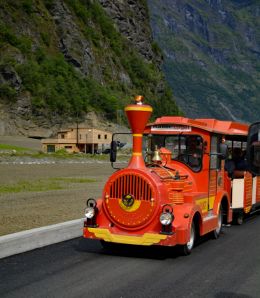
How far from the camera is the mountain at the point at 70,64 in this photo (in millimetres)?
87312

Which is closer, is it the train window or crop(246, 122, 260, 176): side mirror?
crop(246, 122, 260, 176): side mirror

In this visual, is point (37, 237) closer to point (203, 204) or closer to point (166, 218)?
point (166, 218)

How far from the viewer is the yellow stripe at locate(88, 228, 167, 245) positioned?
32.7 ft

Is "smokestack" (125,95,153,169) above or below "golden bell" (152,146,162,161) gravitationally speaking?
above

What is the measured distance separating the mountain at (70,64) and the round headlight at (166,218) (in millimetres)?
72283

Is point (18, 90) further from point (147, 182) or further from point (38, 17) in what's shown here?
point (147, 182)

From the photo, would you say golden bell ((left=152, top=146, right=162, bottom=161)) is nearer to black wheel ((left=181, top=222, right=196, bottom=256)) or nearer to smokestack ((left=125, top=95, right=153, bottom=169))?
smokestack ((left=125, top=95, right=153, bottom=169))

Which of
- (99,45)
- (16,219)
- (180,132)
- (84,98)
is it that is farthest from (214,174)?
(99,45)

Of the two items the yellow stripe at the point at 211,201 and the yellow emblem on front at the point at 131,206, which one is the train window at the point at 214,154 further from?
the yellow emblem on front at the point at 131,206

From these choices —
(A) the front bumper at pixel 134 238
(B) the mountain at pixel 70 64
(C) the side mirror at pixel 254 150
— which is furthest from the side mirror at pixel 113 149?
(B) the mountain at pixel 70 64

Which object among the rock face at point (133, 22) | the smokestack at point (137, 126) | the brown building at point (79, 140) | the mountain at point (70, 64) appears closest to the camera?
the smokestack at point (137, 126)

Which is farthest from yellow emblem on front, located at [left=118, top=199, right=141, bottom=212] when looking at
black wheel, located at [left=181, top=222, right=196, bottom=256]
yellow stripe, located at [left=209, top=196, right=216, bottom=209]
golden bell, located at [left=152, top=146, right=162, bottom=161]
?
yellow stripe, located at [left=209, top=196, right=216, bottom=209]

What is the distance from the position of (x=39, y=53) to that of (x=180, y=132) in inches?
3519

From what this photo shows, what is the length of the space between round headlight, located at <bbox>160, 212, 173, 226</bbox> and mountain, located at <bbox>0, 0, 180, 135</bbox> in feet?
237
